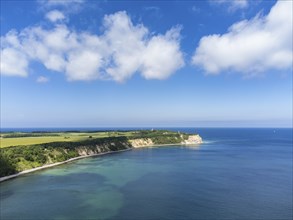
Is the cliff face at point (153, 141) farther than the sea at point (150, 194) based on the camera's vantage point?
Yes

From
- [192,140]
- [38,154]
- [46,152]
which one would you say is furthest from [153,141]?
[38,154]

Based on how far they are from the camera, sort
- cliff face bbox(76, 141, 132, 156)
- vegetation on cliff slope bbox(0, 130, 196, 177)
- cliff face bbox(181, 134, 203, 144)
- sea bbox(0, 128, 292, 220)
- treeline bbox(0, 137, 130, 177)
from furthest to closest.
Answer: cliff face bbox(181, 134, 203, 144), cliff face bbox(76, 141, 132, 156), vegetation on cliff slope bbox(0, 130, 196, 177), treeline bbox(0, 137, 130, 177), sea bbox(0, 128, 292, 220)

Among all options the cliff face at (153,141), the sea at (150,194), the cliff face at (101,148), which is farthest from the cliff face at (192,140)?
the sea at (150,194)

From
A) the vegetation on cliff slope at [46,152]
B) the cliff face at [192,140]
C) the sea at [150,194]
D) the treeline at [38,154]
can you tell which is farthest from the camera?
the cliff face at [192,140]

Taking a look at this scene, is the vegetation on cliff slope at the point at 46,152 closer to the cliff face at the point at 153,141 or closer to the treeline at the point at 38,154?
the treeline at the point at 38,154

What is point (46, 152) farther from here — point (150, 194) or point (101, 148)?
point (150, 194)

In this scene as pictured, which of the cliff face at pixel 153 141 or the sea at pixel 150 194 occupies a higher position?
the cliff face at pixel 153 141

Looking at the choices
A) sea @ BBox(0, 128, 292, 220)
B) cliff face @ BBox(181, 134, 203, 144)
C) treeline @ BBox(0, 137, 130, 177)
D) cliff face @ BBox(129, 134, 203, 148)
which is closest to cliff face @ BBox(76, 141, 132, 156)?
treeline @ BBox(0, 137, 130, 177)

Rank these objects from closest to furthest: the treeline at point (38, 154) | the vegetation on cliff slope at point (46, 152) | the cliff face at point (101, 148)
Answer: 1. the treeline at point (38, 154)
2. the vegetation on cliff slope at point (46, 152)
3. the cliff face at point (101, 148)

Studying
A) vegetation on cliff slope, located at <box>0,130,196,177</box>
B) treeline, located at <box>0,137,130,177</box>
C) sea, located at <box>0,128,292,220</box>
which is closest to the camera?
sea, located at <box>0,128,292,220</box>

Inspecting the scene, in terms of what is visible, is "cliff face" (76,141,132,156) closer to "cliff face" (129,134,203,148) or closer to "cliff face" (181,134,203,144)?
"cliff face" (129,134,203,148)

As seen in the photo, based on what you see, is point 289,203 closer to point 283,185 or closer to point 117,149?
point 283,185
